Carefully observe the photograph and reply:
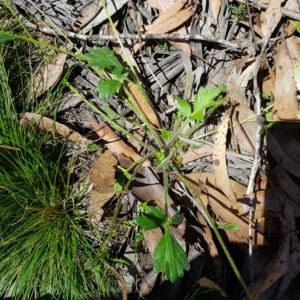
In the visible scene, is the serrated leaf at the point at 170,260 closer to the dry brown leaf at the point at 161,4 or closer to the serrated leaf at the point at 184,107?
the serrated leaf at the point at 184,107

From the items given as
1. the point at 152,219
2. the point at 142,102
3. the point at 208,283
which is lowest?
the point at 208,283

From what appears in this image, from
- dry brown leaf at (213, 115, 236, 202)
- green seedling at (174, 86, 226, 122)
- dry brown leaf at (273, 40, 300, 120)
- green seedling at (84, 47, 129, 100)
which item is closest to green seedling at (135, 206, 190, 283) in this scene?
dry brown leaf at (213, 115, 236, 202)

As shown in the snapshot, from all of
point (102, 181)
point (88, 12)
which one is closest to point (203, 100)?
point (102, 181)

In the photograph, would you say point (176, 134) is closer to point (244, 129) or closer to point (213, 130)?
point (213, 130)

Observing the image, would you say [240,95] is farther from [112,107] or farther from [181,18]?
[112,107]

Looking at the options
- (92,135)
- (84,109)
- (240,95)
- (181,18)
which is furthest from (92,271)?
(181,18)

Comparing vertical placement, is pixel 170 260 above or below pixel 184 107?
below

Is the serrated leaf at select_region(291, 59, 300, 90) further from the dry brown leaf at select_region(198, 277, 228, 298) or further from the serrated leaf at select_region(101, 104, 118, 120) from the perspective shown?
the dry brown leaf at select_region(198, 277, 228, 298)
